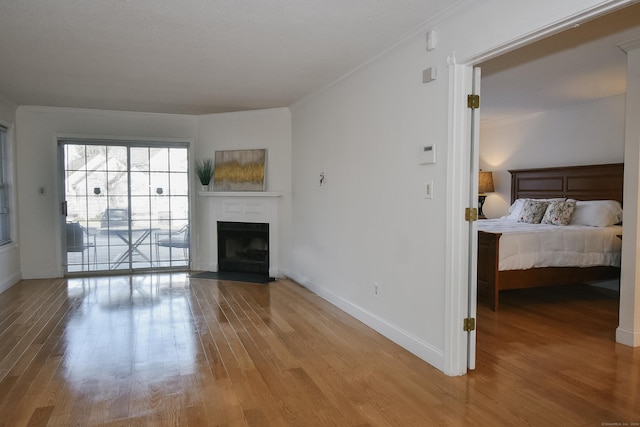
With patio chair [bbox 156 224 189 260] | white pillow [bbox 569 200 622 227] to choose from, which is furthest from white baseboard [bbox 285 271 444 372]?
white pillow [bbox 569 200 622 227]

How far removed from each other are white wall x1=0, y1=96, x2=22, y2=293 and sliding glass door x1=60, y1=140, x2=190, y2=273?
0.59 meters

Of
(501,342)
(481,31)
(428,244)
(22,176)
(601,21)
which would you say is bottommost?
(501,342)

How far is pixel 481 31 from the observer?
104 inches

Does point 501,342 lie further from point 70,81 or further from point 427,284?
point 70,81

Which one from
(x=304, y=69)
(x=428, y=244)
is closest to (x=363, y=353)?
(x=428, y=244)

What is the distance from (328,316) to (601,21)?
3.29 m

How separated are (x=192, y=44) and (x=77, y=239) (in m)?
4.24

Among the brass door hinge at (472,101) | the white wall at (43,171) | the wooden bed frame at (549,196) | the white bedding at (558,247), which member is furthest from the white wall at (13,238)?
the white bedding at (558,247)

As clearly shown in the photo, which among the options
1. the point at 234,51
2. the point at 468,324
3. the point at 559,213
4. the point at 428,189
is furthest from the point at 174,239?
the point at 559,213

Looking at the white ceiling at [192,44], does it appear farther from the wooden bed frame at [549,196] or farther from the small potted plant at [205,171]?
the wooden bed frame at [549,196]

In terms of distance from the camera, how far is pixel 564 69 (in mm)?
4496

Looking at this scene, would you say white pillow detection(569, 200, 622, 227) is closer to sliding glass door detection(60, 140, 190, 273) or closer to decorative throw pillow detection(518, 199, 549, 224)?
decorative throw pillow detection(518, 199, 549, 224)

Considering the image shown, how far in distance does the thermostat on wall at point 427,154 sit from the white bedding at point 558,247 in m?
1.90

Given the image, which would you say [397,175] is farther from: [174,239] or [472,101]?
[174,239]
